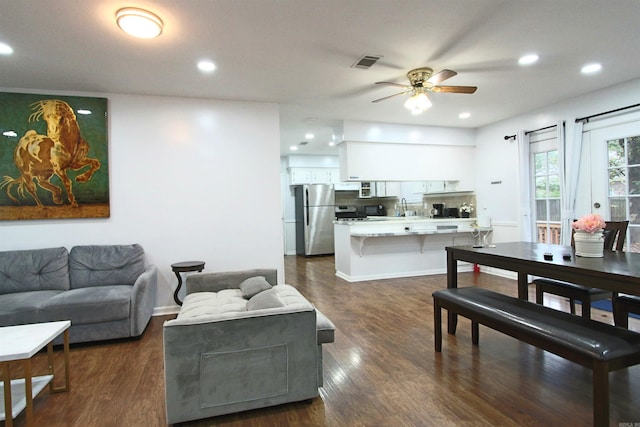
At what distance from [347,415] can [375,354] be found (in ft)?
2.77

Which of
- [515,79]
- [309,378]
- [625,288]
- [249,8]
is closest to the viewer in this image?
[625,288]

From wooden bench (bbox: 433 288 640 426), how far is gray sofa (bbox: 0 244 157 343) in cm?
292

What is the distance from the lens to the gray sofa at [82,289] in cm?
291

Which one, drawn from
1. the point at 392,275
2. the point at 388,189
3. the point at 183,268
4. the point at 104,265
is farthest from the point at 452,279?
the point at 388,189

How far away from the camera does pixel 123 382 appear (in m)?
2.38

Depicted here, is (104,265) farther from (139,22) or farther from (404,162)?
(404,162)

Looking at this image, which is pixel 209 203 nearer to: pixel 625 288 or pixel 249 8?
pixel 249 8

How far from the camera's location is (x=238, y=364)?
1.85m

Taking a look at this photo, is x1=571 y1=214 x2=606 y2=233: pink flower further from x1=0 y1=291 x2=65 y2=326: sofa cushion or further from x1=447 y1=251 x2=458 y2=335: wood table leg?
x1=0 y1=291 x2=65 y2=326: sofa cushion

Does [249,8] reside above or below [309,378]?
above

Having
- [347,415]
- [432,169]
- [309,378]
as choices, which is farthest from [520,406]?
[432,169]

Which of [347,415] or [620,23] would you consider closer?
[347,415]

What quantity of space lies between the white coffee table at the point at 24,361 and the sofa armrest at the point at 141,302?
77 cm

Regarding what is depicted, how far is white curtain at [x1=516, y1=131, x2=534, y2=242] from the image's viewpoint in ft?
16.8
